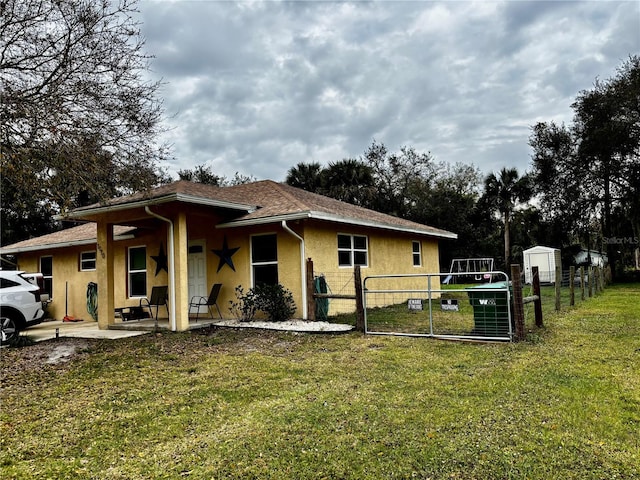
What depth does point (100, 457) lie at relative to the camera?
3340mm

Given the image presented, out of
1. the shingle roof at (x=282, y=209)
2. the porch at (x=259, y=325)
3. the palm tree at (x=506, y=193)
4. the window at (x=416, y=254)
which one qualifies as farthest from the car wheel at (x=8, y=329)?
the palm tree at (x=506, y=193)

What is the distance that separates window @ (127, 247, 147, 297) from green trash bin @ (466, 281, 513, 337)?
943 cm

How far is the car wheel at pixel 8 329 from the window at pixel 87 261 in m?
4.75

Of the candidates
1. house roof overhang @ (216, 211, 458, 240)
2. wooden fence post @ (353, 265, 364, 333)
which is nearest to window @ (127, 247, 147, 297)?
house roof overhang @ (216, 211, 458, 240)

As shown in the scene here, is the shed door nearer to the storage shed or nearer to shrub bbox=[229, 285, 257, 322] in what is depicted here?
the storage shed

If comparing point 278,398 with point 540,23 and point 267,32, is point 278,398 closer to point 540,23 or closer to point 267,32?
point 267,32

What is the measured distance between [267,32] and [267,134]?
33.9 feet

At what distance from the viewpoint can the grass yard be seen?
3082 millimetres

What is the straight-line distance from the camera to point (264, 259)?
10953 mm

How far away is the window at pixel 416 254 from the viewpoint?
16.2 m

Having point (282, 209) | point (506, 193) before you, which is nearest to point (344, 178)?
point (506, 193)

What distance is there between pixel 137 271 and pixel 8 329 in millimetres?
3975

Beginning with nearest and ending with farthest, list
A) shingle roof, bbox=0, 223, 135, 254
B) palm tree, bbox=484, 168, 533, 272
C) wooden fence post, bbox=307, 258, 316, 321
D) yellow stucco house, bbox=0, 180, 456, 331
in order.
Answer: yellow stucco house, bbox=0, 180, 456, 331, wooden fence post, bbox=307, 258, 316, 321, shingle roof, bbox=0, 223, 135, 254, palm tree, bbox=484, 168, 533, 272

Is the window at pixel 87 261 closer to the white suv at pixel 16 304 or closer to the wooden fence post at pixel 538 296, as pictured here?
the white suv at pixel 16 304
